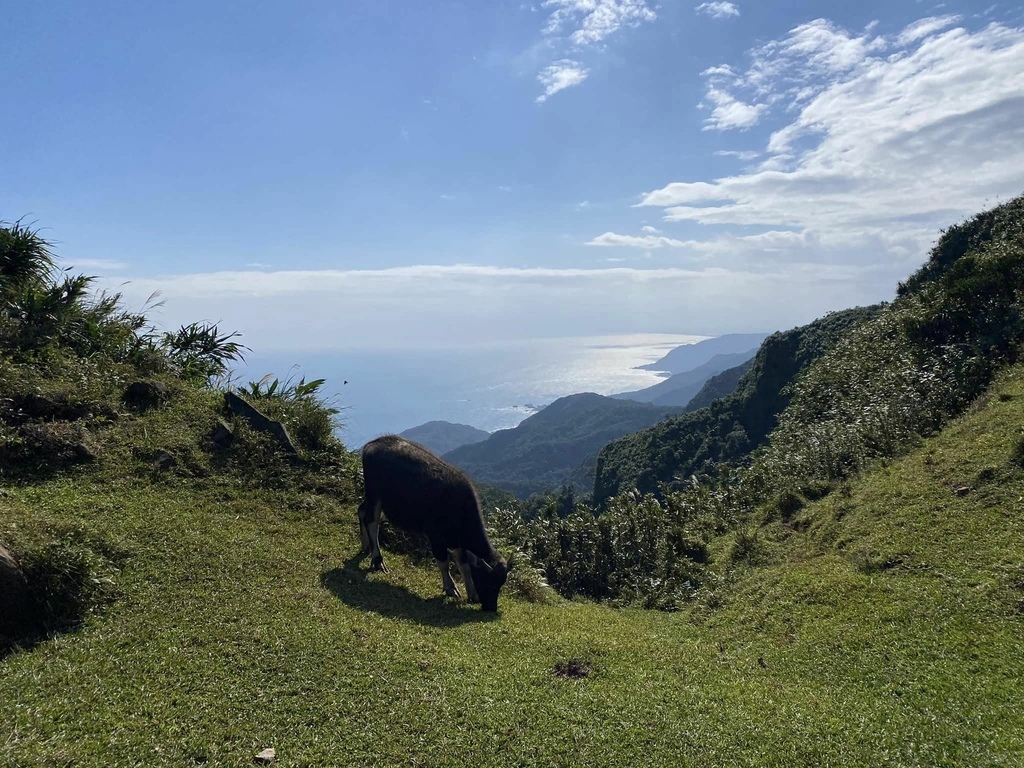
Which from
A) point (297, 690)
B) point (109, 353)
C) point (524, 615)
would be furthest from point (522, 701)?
point (109, 353)

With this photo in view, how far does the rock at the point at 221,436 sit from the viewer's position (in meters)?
11.7

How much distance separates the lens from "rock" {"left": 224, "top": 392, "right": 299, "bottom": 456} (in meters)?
12.4

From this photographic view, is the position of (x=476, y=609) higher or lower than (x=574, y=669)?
lower

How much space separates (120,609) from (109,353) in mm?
8958

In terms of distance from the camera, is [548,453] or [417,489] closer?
[417,489]

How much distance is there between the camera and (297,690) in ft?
18.8

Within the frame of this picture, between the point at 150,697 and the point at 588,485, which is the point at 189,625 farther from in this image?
the point at 588,485

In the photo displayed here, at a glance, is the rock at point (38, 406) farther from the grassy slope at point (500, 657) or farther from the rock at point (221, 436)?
the rock at point (221, 436)

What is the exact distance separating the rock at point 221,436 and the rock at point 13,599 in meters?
5.46

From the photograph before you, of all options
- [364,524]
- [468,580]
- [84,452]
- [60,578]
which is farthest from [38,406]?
[468,580]

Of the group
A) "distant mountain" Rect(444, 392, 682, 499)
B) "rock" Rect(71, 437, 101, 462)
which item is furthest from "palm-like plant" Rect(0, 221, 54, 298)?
"distant mountain" Rect(444, 392, 682, 499)

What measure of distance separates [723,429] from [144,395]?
179ft

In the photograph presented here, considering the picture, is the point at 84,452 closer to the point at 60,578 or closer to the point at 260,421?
the point at 260,421

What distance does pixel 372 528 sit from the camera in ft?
32.2
